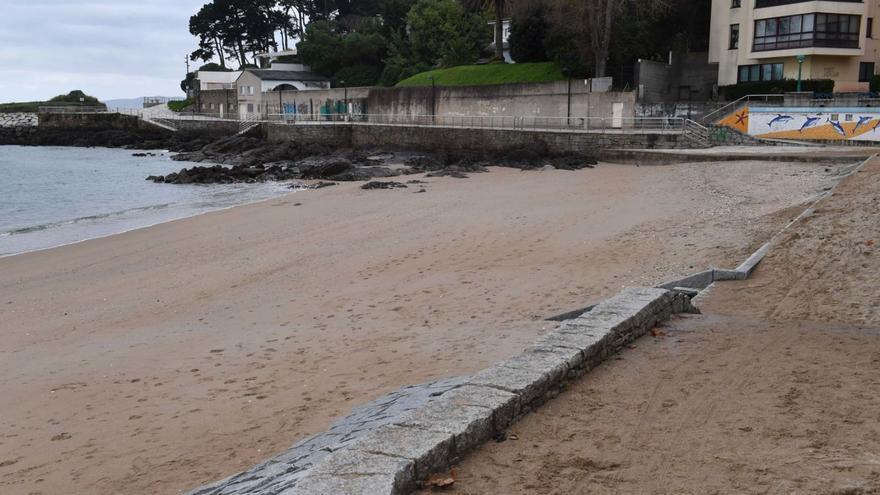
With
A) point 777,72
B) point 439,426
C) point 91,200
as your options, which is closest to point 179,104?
point 91,200

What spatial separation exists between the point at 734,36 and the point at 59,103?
81.1 m

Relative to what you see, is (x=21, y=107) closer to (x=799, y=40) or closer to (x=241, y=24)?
(x=241, y=24)

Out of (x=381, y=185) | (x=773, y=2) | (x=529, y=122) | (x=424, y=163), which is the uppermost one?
(x=773, y=2)

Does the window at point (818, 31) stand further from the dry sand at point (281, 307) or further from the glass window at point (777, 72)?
the dry sand at point (281, 307)

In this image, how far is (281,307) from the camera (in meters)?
11.6

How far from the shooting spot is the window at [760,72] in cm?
4022

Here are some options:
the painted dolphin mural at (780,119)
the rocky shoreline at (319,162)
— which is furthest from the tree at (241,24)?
the painted dolphin mural at (780,119)

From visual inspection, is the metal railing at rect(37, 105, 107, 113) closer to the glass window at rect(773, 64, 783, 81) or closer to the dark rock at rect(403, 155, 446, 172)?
the dark rock at rect(403, 155, 446, 172)

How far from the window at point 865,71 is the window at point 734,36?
671cm

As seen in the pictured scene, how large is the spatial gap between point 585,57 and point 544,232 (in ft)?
93.2

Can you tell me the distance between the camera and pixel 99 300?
42.5ft

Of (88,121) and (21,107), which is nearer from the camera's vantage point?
(88,121)

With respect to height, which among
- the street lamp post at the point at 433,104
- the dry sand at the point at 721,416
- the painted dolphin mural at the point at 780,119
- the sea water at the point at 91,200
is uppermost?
the street lamp post at the point at 433,104

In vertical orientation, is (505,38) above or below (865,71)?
above
